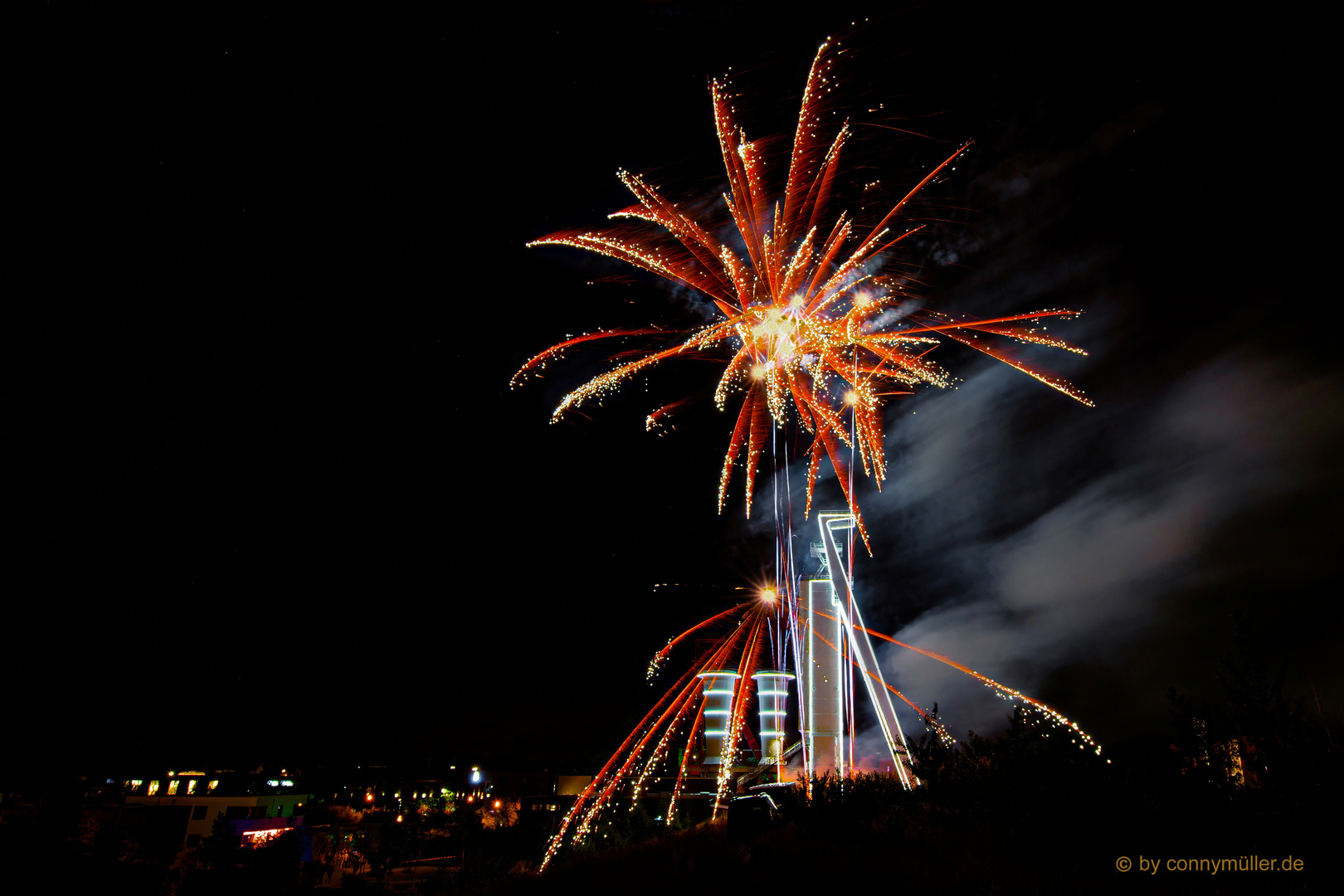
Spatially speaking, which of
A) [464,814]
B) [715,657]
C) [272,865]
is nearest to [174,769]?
[464,814]

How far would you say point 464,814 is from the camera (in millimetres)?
31500

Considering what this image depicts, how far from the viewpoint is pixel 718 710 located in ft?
218

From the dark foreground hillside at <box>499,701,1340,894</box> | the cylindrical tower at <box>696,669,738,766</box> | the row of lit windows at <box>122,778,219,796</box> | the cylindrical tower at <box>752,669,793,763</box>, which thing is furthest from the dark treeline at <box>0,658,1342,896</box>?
the row of lit windows at <box>122,778,219,796</box>

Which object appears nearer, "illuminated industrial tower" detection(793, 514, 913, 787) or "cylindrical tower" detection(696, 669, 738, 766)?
"illuminated industrial tower" detection(793, 514, 913, 787)

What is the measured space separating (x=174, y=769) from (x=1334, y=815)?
93237 mm

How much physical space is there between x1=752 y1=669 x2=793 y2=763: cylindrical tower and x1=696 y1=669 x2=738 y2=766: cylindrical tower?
659 cm

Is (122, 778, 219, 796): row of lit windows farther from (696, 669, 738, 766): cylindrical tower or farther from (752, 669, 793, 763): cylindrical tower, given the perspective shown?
(752, 669, 793, 763): cylindrical tower

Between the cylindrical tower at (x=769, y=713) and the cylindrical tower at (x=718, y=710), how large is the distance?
6591 millimetres

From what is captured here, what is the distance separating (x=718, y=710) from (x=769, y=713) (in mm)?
10069

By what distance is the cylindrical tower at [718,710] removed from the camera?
215ft

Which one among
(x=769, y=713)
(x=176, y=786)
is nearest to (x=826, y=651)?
(x=769, y=713)

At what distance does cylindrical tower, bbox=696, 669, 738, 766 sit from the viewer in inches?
2579

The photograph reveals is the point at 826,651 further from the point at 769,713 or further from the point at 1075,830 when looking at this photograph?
the point at 1075,830

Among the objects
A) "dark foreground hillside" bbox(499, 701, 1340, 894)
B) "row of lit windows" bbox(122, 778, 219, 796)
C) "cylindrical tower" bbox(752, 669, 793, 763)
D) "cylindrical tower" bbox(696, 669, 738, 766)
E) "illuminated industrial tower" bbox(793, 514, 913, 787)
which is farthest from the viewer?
"cylindrical tower" bbox(696, 669, 738, 766)
